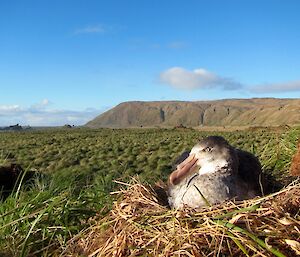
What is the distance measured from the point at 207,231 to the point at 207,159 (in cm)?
104

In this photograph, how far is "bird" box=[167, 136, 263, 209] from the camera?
331 cm

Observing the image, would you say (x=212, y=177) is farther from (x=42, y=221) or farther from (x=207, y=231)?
(x=42, y=221)

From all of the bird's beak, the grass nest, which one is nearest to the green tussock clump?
the grass nest

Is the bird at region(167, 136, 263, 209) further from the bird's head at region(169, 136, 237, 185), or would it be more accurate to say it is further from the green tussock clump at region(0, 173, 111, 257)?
the green tussock clump at region(0, 173, 111, 257)

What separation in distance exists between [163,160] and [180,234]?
2758 cm

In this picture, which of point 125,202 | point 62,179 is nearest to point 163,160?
point 62,179

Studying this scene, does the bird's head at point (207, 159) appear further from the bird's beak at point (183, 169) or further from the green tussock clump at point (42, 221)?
the green tussock clump at point (42, 221)

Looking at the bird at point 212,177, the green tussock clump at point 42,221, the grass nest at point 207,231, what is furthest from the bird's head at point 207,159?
the green tussock clump at point 42,221

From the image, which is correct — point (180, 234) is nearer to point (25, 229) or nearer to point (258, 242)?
point (258, 242)

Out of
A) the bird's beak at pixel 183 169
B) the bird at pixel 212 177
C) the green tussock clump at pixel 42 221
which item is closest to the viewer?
the bird at pixel 212 177

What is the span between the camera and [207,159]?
3.60m

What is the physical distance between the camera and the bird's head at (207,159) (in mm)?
3545

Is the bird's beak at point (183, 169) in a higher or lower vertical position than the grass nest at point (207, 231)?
higher

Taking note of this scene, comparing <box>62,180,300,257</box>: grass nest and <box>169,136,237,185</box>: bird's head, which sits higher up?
<box>169,136,237,185</box>: bird's head
